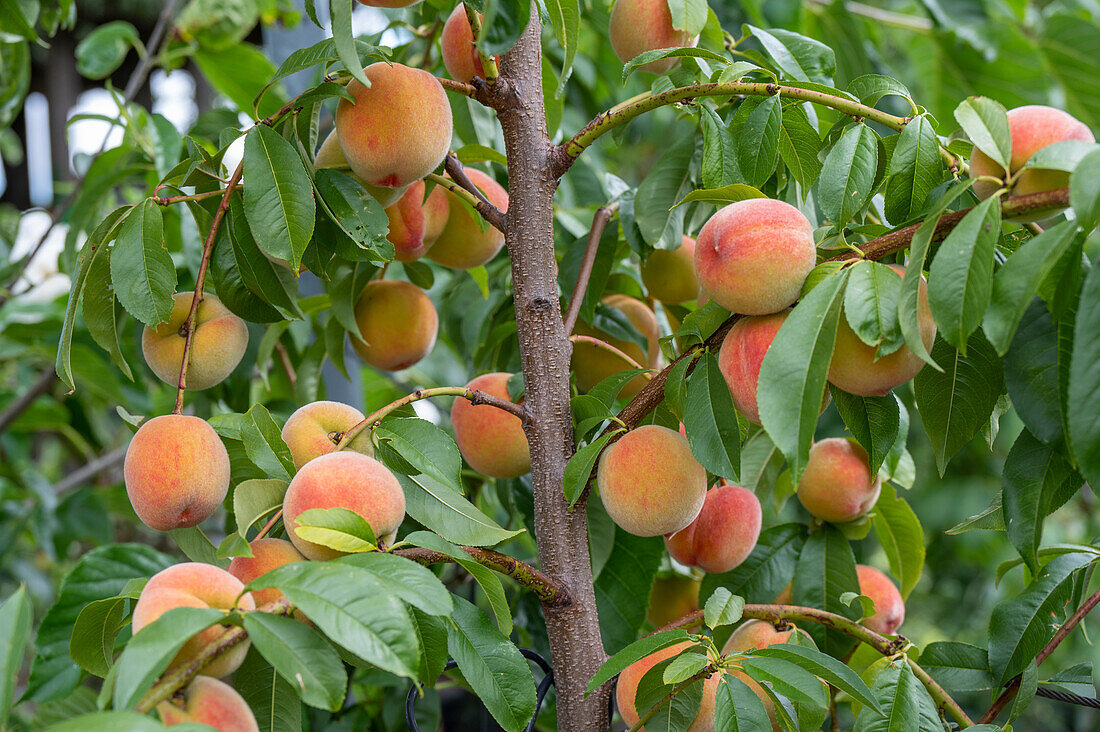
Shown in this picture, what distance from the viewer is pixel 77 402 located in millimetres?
1293

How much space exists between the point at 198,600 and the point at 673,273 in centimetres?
45

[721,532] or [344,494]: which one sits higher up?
[344,494]

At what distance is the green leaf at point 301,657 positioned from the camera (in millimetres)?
Answer: 327

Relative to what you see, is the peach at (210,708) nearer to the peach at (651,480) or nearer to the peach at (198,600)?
the peach at (198,600)

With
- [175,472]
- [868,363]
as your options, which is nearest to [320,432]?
[175,472]

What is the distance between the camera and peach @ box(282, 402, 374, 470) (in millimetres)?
499

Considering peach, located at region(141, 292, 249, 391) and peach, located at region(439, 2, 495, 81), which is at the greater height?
peach, located at region(439, 2, 495, 81)

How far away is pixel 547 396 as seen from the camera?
20.7 inches

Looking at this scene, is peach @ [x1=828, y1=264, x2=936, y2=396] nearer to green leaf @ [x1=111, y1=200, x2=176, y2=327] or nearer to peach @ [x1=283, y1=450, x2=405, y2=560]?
peach @ [x1=283, y1=450, x2=405, y2=560]

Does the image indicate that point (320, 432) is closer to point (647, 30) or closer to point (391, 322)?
point (391, 322)

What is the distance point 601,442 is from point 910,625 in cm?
245

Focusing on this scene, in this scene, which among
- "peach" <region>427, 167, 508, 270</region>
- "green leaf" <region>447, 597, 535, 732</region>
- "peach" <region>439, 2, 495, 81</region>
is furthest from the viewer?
"peach" <region>427, 167, 508, 270</region>

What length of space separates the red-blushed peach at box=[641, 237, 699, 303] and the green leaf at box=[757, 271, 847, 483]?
1.05ft

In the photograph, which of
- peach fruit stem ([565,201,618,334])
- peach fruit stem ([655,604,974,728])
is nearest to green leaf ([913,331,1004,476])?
peach fruit stem ([655,604,974,728])
